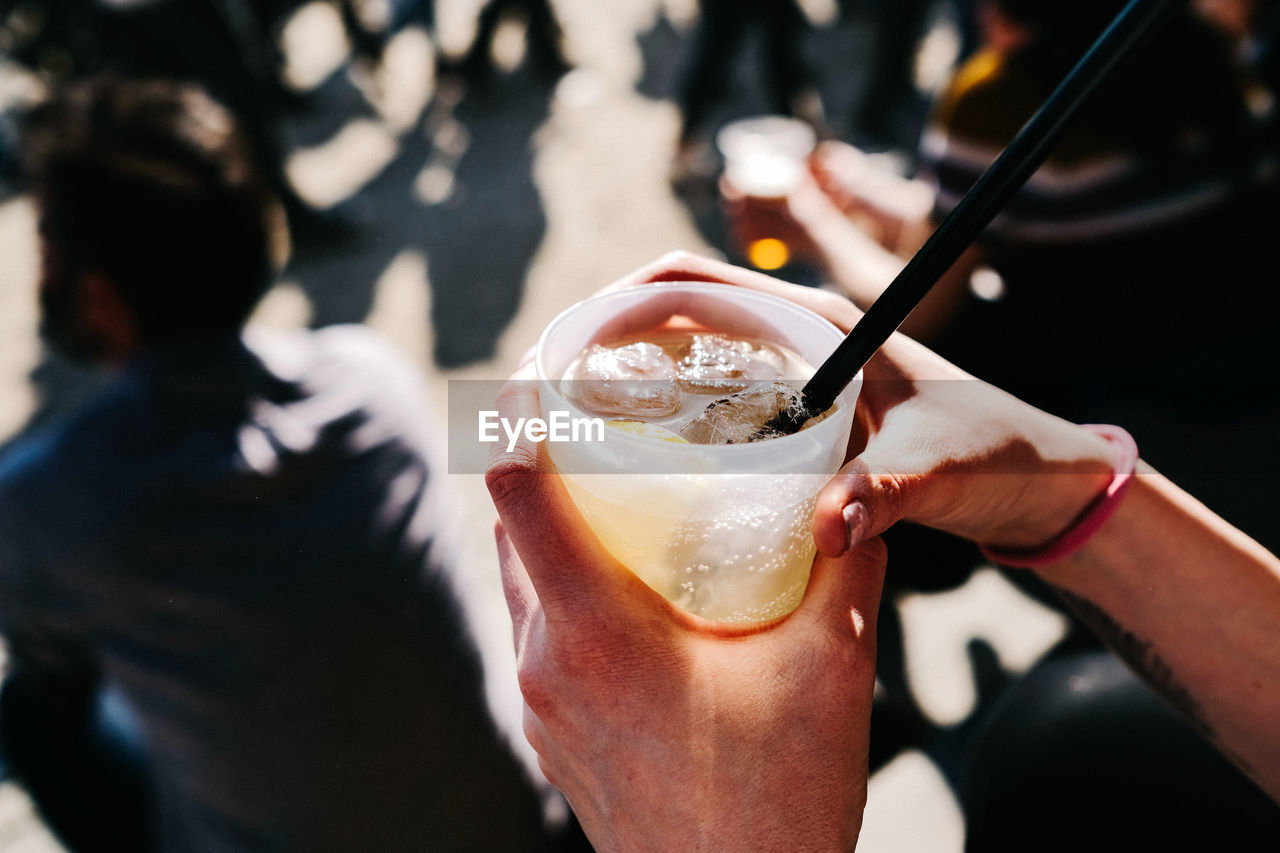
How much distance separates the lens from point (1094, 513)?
1.12 metres

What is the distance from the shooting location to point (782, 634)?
834 mm

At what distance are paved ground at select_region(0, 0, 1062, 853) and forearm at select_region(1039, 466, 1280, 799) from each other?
88 centimetres

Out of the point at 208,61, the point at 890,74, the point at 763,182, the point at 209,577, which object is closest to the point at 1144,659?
the point at 209,577

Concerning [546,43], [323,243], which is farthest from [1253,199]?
[546,43]

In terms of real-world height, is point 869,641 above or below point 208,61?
above

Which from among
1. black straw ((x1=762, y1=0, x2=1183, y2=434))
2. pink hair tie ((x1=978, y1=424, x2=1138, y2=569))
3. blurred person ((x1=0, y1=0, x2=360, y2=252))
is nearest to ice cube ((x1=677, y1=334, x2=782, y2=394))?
black straw ((x1=762, y1=0, x2=1183, y2=434))

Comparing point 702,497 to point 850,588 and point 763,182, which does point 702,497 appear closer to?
point 850,588

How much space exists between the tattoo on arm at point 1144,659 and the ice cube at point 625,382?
2.56ft

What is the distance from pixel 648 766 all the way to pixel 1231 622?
3.02ft

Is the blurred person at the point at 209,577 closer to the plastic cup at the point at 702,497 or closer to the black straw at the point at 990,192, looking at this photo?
the plastic cup at the point at 702,497

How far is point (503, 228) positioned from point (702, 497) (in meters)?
3.70

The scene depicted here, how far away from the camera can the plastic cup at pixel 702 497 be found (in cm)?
77

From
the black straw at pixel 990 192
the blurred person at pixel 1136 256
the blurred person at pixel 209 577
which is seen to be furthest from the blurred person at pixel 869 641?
the blurred person at pixel 209 577

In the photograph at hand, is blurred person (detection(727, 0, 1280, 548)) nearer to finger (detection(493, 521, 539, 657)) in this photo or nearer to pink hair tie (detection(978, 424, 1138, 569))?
pink hair tie (detection(978, 424, 1138, 569))
